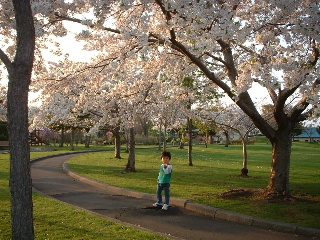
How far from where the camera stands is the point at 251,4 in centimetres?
962

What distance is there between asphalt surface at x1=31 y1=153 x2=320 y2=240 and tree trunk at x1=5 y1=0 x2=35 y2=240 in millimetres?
2576

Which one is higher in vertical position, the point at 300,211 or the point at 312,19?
the point at 312,19

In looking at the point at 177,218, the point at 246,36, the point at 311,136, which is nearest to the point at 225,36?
the point at 246,36

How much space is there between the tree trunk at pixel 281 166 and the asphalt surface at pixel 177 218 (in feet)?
8.13

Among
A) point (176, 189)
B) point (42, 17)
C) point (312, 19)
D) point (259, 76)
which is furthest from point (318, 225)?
point (42, 17)

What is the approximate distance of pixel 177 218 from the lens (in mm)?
7613

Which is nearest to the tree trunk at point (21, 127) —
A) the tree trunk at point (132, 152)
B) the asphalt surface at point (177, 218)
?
the asphalt surface at point (177, 218)

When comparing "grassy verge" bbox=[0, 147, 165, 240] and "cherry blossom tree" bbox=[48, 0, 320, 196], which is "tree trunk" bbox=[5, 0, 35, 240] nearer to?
"grassy verge" bbox=[0, 147, 165, 240]

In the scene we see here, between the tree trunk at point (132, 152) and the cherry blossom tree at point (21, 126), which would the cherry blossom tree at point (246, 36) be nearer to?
the cherry blossom tree at point (21, 126)

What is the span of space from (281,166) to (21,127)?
772 cm

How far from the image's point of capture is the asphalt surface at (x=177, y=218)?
643 centimetres

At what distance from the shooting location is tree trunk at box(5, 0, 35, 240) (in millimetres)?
3994

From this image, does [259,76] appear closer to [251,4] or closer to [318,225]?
[251,4]

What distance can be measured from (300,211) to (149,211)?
3.80 m
